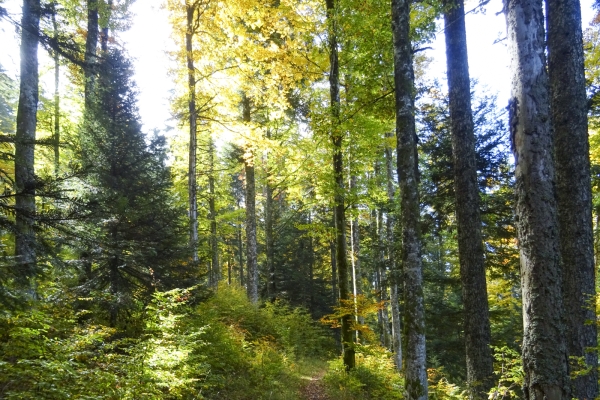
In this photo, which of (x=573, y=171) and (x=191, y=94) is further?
(x=191, y=94)

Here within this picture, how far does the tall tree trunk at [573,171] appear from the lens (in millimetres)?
5832

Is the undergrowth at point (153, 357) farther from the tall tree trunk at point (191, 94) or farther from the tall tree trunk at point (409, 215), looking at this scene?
the tall tree trunk at point (191, 94)

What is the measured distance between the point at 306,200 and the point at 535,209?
36.1 ft

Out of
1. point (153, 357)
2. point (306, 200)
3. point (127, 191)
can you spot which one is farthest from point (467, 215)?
point (127, 191)

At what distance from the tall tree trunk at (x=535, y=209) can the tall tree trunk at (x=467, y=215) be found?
314 centimetres

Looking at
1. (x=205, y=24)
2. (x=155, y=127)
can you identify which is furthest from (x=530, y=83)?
(x=205, y=24)

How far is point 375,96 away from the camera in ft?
28.8

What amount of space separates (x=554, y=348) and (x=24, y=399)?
19.7 ft

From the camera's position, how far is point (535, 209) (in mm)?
4047

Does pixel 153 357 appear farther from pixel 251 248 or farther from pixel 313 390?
pixel 251 248

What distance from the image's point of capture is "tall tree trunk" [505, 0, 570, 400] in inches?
151

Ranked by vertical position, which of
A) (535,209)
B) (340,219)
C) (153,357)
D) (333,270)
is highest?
(340,219)

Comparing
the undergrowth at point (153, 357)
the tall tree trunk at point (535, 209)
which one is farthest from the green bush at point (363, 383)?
the tall tree trunk at point (535, 209)

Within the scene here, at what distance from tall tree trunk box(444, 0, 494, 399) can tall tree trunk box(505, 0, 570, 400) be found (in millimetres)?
3143
